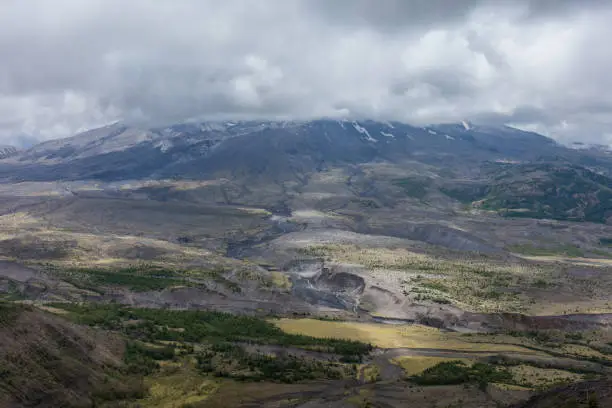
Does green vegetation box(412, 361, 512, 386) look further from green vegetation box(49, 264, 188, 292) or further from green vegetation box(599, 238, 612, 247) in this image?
green vegetation box(599, 238, 612, 247)

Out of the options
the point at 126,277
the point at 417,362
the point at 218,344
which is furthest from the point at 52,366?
the point at 126,277

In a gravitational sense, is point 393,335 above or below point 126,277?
below

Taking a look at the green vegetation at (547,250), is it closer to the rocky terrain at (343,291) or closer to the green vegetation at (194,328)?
the rocky terrain at (343,291)

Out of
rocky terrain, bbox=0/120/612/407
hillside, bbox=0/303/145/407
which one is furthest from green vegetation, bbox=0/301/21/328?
rocky terrain, bbox=0/120/612/407

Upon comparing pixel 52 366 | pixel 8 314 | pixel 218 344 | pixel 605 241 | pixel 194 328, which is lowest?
pixel 218 344

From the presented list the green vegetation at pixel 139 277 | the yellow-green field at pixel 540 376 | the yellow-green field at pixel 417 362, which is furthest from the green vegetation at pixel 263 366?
the green vegetation at pixel 139 277

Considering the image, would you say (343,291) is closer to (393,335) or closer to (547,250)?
(393,335)

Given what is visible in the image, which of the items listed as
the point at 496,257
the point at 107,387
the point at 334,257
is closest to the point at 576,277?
the point at 496,257

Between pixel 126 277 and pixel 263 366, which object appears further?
pixel 126 277
